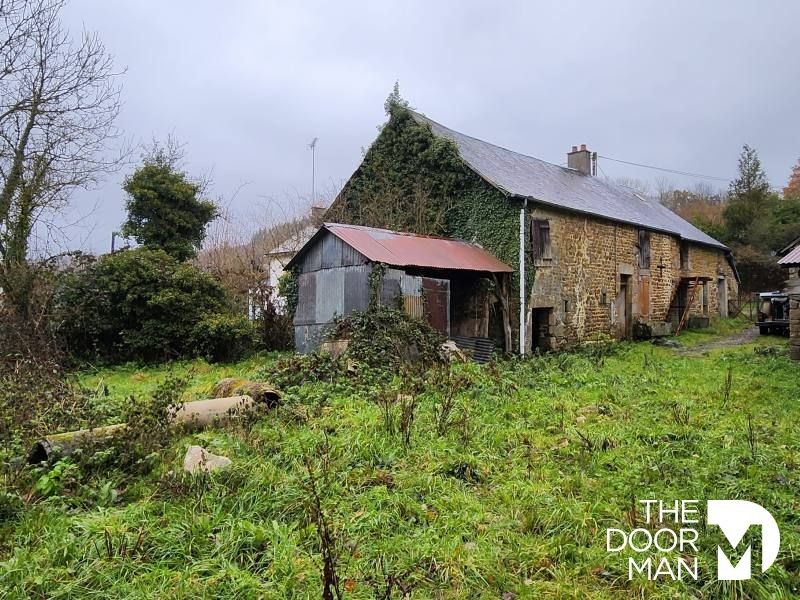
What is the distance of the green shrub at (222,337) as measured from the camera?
1389cm

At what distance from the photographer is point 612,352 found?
571 inches

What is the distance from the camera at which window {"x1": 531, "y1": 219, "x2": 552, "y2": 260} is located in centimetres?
1453

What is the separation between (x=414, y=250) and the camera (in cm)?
1279

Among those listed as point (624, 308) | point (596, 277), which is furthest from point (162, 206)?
point (624, 308)

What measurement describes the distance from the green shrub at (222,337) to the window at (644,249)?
565 inches

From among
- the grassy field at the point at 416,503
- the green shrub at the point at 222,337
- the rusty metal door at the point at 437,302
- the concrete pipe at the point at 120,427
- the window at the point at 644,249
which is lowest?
the grassy field at the point at 416,503

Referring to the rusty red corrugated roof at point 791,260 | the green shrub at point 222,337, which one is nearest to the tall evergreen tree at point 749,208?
the rusty red corrugated roof at point 791,260

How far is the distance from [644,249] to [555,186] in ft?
15.3

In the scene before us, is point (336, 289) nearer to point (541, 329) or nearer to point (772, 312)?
point (541, 329)

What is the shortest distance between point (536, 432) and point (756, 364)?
27.1 feet

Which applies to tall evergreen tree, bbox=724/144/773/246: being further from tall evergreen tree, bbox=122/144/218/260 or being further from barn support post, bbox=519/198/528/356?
tall evergreen tree, bbox=122/144/218/260

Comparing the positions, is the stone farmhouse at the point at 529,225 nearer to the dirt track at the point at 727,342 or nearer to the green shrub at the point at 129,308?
the dirt track at the point at 727,342

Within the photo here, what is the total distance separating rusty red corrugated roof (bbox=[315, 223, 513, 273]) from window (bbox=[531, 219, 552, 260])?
1026mm

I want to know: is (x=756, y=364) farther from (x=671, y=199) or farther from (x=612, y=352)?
(x=671, y=199)
